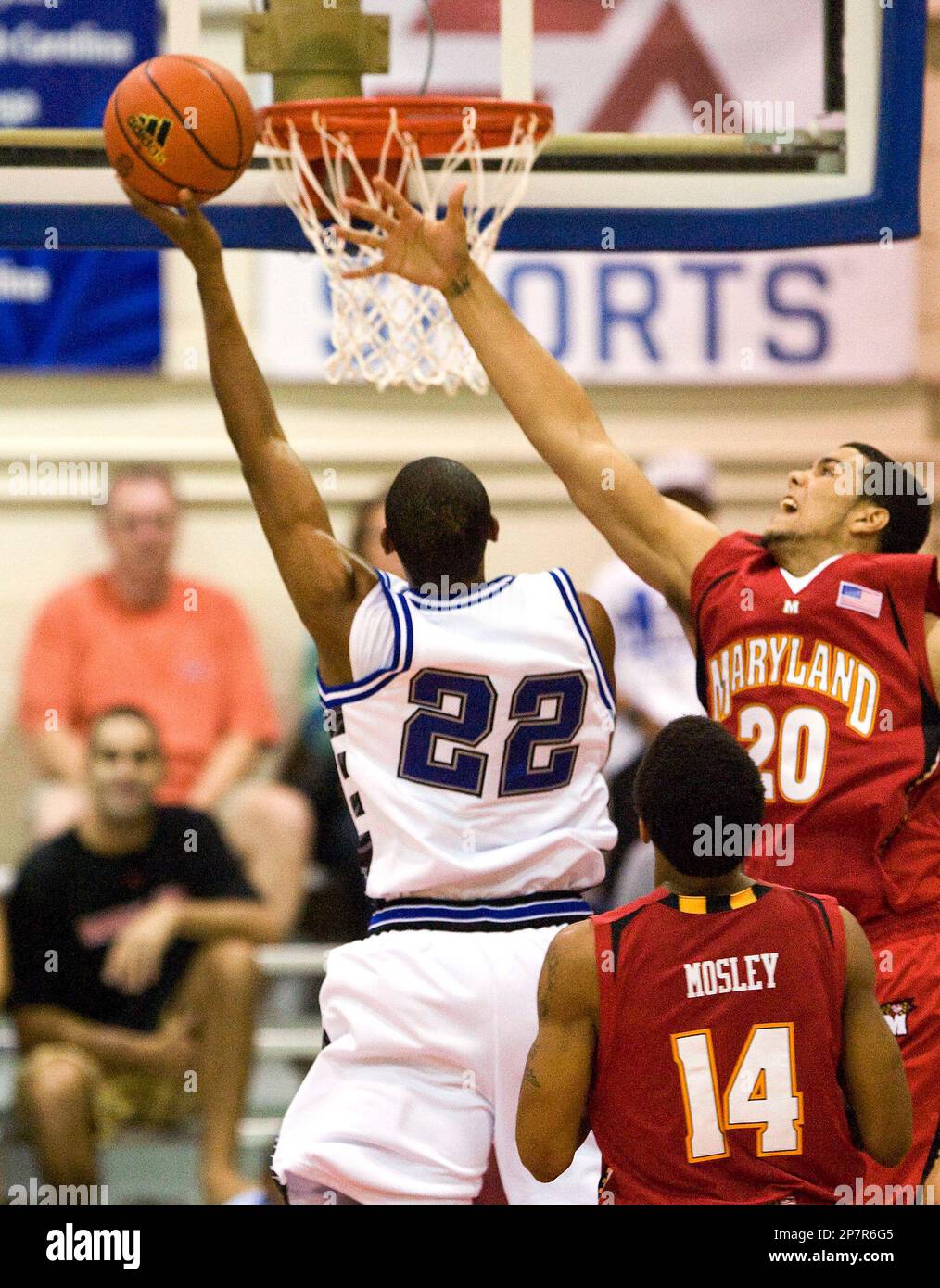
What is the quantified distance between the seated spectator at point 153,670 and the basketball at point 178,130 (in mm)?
2957

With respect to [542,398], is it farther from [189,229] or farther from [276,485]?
[189,229]

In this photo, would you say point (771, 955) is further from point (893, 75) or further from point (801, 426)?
point (801, 426)

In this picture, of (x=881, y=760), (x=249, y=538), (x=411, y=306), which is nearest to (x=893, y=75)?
(x=411, y=306)

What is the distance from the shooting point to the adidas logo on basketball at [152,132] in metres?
4.25

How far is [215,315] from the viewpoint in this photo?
4.14 m

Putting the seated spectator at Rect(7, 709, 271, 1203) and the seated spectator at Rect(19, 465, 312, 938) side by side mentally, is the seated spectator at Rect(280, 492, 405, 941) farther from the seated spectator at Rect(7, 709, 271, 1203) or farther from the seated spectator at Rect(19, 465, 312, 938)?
the seated spectator at Rect(7, 709, 271, 1203)

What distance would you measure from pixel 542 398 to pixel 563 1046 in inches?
65.2

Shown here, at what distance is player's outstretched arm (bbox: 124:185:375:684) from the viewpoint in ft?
13.2

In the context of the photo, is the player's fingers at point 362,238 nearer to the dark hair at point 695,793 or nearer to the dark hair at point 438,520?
the dark hair at point 438,520

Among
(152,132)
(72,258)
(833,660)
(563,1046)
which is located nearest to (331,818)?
(72,258)

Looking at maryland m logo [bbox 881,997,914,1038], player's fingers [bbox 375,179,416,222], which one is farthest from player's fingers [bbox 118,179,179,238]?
maryland m logo [bbox 881,997,914,1038]

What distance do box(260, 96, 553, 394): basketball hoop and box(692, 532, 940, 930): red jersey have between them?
1014 mm

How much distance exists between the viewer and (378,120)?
4770mm

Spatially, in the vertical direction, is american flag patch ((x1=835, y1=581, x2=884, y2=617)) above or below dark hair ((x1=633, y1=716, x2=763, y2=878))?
above
